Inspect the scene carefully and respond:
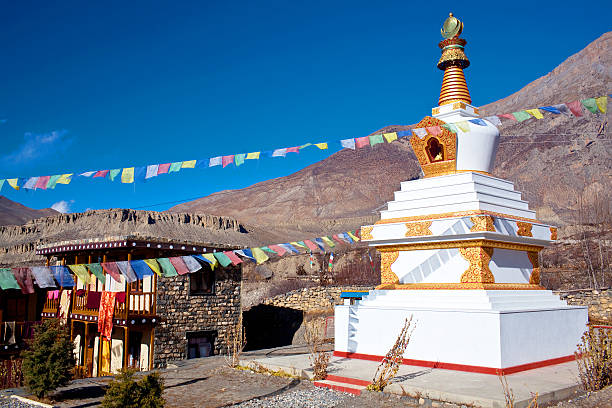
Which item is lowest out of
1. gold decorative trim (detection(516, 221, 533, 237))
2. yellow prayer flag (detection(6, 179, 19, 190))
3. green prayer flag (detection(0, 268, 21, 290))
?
green prayer flag (detection(0, 268, 21, 290))

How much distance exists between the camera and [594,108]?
902 cm

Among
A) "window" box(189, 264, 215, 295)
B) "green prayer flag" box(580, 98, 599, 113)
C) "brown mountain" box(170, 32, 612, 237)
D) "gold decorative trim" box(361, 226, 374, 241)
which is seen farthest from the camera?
"brown mountain" box(170, 32, 612, 237)

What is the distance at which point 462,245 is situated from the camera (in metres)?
10.6

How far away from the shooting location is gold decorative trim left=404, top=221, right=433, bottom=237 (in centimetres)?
1082

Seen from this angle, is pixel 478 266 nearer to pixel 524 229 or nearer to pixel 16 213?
pixel 524 229

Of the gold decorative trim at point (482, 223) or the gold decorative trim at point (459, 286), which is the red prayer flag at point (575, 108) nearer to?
the gold decorative trim at point (482, 223)

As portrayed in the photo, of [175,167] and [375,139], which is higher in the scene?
[375,139]

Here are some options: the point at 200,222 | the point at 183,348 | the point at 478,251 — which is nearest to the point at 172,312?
the point at 183,348

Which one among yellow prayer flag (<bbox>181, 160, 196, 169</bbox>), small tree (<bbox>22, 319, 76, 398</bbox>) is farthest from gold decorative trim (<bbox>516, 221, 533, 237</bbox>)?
small tree (<bbox>22, 319, 76, 398</bbox>)

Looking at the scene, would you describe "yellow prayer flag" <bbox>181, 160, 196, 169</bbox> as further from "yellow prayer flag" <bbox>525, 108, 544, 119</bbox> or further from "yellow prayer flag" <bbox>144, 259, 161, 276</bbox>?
"yellow prayer flag" <bbox>525, 108, 544, 119</bbox>

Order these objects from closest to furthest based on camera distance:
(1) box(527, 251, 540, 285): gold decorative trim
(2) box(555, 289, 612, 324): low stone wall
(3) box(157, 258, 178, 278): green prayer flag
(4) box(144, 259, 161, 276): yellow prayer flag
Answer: (4) box(144, 259, 161, 276): yellow prayer flag, (3) box(157, 258, 178, 278): green prayer flag, (1) box(527, 251, 540, 285): gold decorative trim, (2) box(555, 289, 612, 324): low stone wall

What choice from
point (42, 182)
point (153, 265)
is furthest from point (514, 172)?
point (42, 182)

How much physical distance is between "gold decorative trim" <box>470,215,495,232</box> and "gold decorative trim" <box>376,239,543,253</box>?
Result: 0.29 meters

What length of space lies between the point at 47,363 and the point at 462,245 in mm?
7949
